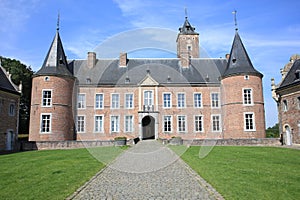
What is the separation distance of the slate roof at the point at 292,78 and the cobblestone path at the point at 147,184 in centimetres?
1558

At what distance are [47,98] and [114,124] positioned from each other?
6954mm

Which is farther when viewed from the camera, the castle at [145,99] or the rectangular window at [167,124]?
the rectangular window at [167,124]

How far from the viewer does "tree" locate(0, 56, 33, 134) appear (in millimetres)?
34125

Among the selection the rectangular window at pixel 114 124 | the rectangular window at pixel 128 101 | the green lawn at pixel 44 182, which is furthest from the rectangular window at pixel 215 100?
the green lawn at pixel 44 182

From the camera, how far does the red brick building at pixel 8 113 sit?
62.1ft

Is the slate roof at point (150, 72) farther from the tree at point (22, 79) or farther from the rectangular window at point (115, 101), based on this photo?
the tree at point (22, 79)

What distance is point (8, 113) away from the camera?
64.6ft

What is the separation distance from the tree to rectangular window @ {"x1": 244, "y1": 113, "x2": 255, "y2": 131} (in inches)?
1134

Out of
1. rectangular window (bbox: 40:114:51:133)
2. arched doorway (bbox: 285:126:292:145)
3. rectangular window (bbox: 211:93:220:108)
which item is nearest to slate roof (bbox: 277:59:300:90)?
arched doorway (bbox: 285:126:292:145)

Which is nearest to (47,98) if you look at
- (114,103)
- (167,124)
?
(114,103)

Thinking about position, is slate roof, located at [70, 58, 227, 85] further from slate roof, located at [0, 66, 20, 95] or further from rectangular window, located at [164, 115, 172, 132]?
slate roof, located at [0, 66, 20, 95]

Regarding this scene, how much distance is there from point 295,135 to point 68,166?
1813 cm

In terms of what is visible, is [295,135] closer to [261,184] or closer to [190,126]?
[190,126]

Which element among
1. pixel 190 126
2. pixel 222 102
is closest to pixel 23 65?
pixel 190 126
